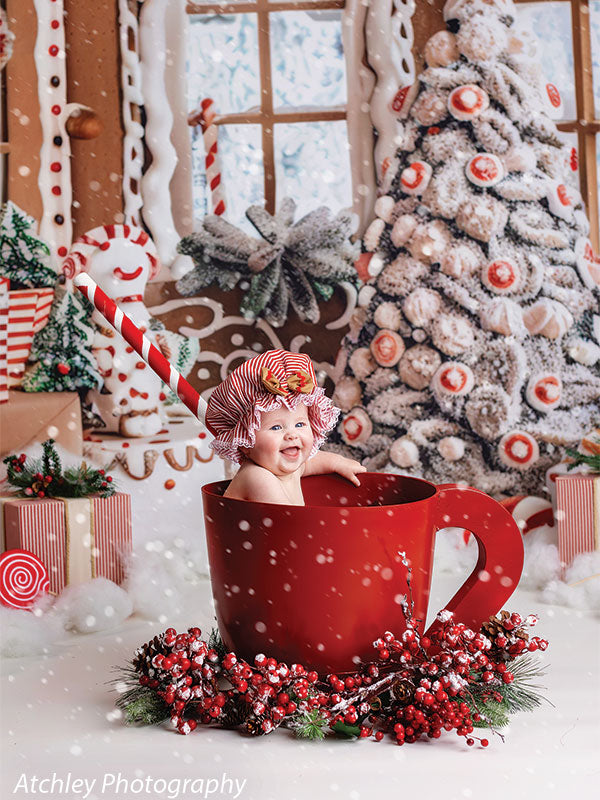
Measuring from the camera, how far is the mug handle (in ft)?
2.99

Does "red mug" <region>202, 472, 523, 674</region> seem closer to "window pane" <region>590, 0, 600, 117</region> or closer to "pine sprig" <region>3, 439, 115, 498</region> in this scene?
"pine sprig" <region>3, 439, 115, 498</region>

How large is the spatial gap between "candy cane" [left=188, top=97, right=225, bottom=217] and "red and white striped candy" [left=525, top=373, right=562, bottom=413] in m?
0.81

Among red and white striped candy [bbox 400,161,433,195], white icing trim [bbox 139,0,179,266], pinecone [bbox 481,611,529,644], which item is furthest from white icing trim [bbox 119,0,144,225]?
pinecone [bbox 481,611,529,644]

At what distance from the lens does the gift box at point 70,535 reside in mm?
1310

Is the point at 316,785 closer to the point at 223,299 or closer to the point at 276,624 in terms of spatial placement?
the point at 276,624

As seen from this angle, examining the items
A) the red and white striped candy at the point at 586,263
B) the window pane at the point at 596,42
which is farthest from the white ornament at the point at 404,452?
the window pane at the point at 596,42

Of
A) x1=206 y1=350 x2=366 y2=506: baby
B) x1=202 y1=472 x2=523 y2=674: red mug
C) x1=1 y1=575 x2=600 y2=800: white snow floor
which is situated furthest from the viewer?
x1=206 y1=350 x2=366 y2=506: baby

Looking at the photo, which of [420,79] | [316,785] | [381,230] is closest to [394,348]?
[381,230]

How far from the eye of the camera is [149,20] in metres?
1.95

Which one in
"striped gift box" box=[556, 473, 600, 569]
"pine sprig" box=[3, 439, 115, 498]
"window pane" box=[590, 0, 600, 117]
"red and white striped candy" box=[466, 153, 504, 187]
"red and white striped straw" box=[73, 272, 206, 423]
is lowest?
"striped gift box" box=[556, 473, 600, 569]

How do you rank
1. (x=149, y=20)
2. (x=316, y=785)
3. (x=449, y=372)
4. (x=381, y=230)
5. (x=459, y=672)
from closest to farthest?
(x=316, y=785), (x=459, y=672), (x=449, y=372), (x=381, y=230), (x=149, y=20)

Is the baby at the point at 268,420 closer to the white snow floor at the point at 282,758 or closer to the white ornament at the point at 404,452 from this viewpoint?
the white snow floor at the point at 282,758

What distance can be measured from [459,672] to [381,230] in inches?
42.0

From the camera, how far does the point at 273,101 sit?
200 centimetres
